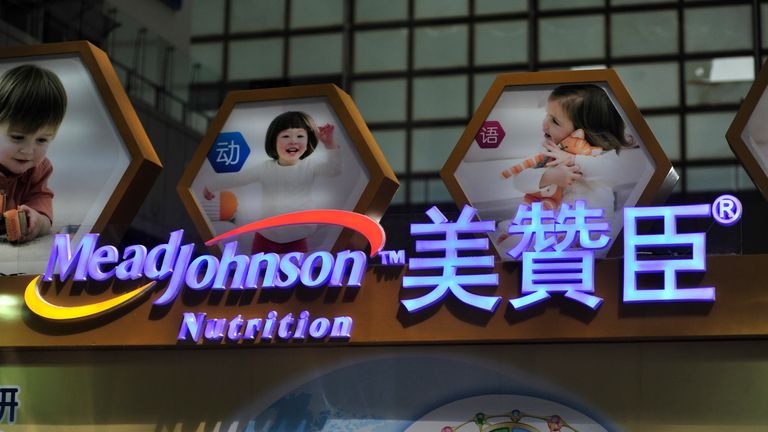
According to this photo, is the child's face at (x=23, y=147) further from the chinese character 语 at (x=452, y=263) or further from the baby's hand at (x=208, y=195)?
the chinese character 语 at (x=452, y=263)

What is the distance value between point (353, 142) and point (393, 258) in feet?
6.11

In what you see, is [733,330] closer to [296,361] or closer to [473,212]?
[473,212]

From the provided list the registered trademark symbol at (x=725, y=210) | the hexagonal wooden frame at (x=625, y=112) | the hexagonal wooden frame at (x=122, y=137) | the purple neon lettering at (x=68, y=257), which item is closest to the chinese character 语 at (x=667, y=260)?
the registered trademark symbol at (x=725, y=210)

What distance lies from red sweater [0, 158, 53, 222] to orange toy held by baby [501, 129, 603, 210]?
513 cm

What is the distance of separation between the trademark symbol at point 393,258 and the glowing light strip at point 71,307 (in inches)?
95.6

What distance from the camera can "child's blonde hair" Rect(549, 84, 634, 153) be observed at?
14312 mm

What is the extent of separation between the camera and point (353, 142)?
14.8 m

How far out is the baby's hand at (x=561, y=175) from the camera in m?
14.4

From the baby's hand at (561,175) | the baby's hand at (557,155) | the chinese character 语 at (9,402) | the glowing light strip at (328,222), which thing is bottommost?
the chinese character 语 at (9,402)

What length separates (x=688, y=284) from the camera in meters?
12.5

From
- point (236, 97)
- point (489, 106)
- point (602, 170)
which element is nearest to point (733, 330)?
point (602, 170)

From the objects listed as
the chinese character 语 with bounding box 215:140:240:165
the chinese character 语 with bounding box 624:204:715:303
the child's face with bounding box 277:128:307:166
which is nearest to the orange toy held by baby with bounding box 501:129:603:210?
the chinese character 语 with bounding box 624:204:715:303

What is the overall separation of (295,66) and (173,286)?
12676 mm

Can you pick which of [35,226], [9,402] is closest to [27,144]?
[35,226]
